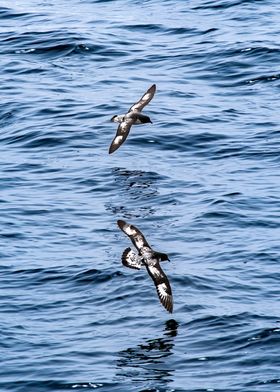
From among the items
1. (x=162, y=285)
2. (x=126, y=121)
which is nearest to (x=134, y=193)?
(x=126, y=121)

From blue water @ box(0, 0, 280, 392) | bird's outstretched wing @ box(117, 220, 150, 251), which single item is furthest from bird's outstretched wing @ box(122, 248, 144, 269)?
blue water @ box(0, 0, 280, 392)

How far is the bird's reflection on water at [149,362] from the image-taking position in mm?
19703

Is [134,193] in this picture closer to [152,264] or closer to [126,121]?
[126,121]

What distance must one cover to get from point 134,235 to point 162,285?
1.72m

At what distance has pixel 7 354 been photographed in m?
20.7

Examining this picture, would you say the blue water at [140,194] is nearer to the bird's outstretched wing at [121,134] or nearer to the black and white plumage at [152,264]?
the black and white plumage at [152,264]

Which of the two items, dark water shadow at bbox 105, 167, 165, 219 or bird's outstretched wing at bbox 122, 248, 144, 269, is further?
dark water shadow at bbox 105, 167, 165, 219

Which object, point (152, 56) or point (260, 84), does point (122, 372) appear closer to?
point (260, 84)

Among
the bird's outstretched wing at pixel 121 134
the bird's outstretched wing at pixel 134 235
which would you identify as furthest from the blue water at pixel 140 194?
the bird's outstretched wing at pixel 134 235

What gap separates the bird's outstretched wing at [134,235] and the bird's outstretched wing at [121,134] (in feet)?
16.9

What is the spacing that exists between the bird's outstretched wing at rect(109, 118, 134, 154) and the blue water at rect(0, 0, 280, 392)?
646 mm

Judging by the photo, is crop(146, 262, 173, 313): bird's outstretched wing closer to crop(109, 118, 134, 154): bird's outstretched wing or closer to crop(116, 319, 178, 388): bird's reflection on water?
crop(116, 319, 178, 388): bird's reflection on water

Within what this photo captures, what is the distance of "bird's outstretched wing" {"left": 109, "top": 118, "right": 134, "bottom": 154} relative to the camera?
28.7 metres

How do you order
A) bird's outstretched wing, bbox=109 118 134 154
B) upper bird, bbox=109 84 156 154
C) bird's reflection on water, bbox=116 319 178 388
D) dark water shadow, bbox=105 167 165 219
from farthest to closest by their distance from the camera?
upper bird, bbox=109 84 156 154 < bird's outstretched wing, bbox=109 118 134 154 < dark water shadow, bbox=105 167 165 219 < bird's reflection on water, bbox=116 319 178 388
